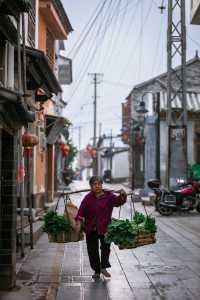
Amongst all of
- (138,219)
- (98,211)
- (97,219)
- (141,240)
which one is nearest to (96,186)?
(98,211)

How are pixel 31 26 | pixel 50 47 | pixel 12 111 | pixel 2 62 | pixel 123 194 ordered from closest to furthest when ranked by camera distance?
pixel 12 111 < pixel 123 194 < pixel 2 62 < pixel 31 26 < pixel 50 47

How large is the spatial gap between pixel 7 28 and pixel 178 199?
1403 centimetres

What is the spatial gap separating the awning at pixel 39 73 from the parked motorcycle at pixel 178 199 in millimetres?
7620

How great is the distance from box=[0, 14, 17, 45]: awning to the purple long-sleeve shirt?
115 inches

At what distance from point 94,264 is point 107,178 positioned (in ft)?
188

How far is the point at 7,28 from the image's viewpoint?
9.61 meters

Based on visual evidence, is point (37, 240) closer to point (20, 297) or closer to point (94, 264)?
point (94, 264)

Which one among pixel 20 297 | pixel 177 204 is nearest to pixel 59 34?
pixel 177 204

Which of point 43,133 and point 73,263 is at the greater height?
point 43,133

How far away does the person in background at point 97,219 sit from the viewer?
381 inches

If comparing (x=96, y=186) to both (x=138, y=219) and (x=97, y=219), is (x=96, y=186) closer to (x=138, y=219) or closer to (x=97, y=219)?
(x=97, y=219)

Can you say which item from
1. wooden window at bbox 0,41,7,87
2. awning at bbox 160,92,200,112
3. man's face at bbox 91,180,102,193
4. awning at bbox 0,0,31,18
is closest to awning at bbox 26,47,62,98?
wooden window at bbox 0,41,7,87

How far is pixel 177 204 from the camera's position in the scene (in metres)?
22.4

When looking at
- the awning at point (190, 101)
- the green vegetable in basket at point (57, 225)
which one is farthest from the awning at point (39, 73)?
the awning at point (190, 101)
